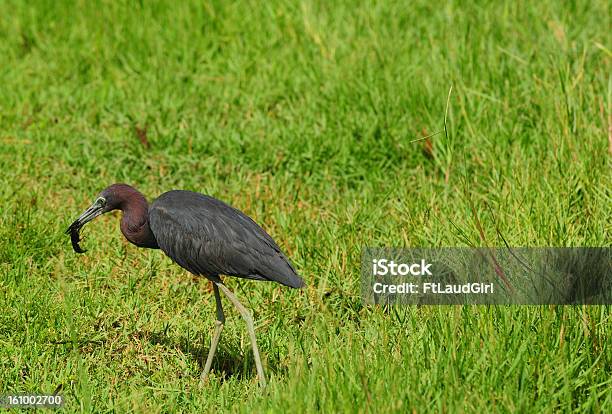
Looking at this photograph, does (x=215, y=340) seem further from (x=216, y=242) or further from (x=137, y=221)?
(x=137, y=221)

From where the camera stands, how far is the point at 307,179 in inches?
260

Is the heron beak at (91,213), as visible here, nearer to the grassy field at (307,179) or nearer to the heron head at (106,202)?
the heron head at (106,202)

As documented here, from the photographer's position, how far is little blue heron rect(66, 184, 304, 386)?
4.60 m

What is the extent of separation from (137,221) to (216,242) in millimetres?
464

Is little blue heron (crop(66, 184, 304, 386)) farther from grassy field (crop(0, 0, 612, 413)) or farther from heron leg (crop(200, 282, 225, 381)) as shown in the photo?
grassy field (crop(0, 0, 612, 413))

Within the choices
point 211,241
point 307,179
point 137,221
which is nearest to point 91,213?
point 137,221

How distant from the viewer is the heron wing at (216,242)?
4.60 meters

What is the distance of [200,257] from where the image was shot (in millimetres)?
4656

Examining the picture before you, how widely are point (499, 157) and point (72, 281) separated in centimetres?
265

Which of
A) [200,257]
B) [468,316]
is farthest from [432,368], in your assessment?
[200,257]

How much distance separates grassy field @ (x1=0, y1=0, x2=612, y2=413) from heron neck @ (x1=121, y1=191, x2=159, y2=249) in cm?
43

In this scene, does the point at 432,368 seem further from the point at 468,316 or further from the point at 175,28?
the point at 175,28

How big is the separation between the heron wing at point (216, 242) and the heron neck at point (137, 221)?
0.28 ft

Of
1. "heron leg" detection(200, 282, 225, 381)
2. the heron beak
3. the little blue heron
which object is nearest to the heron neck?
the little blue heron
